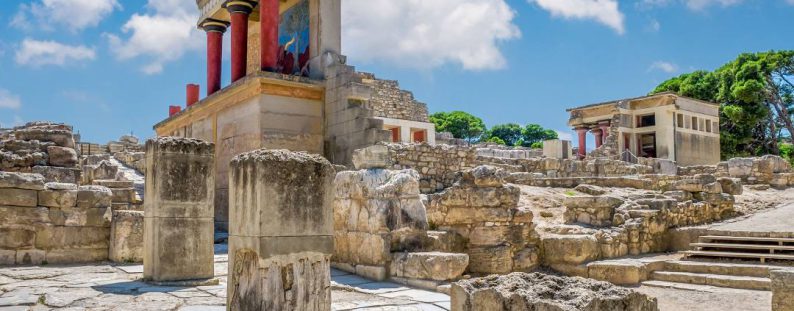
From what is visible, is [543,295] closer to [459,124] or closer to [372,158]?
[372,158]

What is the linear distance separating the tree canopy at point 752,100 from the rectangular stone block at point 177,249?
114 feet

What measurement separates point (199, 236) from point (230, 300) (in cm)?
230

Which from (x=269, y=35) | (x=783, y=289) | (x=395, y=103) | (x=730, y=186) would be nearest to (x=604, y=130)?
(x=395, y=103)

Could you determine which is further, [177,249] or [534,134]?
[534,134]

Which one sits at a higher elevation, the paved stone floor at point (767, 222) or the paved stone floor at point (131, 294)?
the paved stone floor at point (767, 222)

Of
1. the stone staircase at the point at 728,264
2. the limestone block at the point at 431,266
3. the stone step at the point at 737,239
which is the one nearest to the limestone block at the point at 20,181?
the limestone block at the point at 431,266

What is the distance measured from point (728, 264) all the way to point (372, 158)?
5.57 meters

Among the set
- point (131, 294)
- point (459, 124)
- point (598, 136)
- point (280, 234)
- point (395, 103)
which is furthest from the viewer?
point (459, 124)

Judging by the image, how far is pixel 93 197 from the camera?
8.09m

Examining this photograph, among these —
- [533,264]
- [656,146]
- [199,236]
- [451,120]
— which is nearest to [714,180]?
[533,264]

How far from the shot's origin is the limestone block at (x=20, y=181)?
7621 millimetres

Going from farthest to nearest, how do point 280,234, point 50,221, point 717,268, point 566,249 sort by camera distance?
point 717,268 → point 566,249 → point 50,221 → point 280,234

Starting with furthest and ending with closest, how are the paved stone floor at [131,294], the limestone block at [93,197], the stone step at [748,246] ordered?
1. the stone step at [748,246]
2. the limestone block at [93,197]
3. the paved stone floor at [131,294]

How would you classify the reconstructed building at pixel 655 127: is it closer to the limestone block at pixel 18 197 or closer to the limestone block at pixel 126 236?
the limestone block at pixel 126 236
